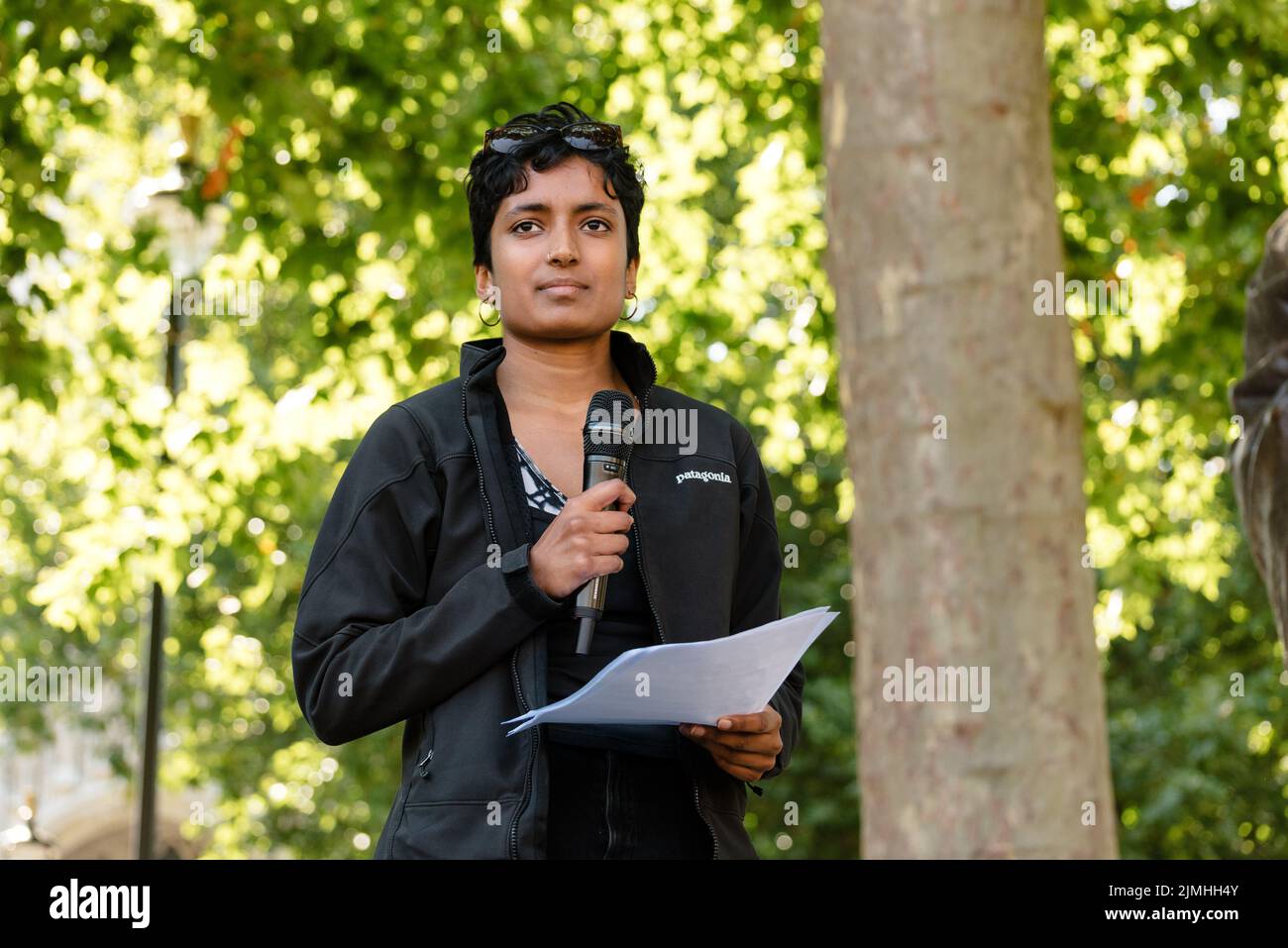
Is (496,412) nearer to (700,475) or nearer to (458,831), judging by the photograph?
(700,475)

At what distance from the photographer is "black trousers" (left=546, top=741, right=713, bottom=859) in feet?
6.61

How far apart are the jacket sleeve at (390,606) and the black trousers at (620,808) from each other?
0.59 ft

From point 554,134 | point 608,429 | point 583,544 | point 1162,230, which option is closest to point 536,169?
point 554,134

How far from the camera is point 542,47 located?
28.4 feet

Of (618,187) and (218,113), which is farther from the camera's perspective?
(218,113)

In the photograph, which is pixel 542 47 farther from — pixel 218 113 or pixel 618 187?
pixel 618 187

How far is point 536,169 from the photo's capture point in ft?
7.32

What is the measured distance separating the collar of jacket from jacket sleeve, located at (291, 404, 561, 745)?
6 centimetres

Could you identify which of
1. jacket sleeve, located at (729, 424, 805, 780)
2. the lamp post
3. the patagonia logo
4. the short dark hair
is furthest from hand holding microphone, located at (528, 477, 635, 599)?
the lamp post

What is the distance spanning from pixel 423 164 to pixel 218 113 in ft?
3.19

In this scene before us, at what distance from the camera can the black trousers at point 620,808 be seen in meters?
2.01
